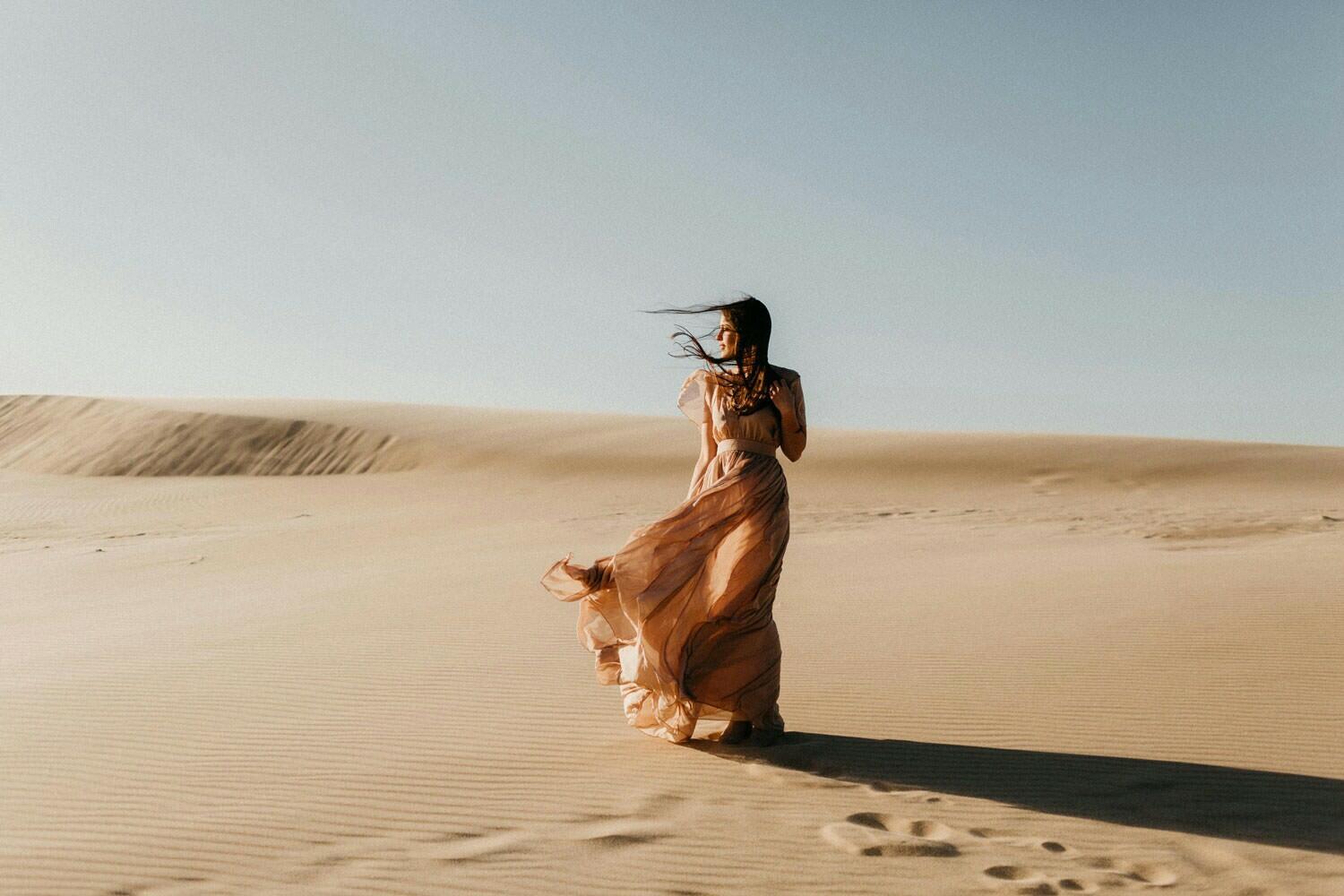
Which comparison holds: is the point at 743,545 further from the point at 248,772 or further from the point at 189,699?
the point at 189,699

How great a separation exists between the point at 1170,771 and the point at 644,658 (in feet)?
8.41

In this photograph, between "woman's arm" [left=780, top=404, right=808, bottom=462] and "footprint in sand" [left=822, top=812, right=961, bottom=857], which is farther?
"woman's arm" [left=780, top=404, right=808, bottom=462]

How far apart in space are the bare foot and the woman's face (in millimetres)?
1831

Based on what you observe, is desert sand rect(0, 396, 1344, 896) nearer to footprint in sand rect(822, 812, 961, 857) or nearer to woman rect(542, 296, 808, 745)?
footprint in sand rect(822, 812, 961, 857)

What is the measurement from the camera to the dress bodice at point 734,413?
19.1 ft

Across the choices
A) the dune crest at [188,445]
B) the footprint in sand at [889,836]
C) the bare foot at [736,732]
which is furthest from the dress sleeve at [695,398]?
the dune crest at [188,445]

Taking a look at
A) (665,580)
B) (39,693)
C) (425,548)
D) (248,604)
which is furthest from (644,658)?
(425,548)

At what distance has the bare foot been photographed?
5.85 metres

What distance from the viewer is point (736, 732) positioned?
586 centimetres

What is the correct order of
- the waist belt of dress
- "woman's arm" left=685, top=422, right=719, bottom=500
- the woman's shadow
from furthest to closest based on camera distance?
"woman's arm" left=685, top=422, right=719, bottom=500 → the waist belt of dress → the woman's shadow

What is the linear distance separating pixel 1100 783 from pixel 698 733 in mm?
1988

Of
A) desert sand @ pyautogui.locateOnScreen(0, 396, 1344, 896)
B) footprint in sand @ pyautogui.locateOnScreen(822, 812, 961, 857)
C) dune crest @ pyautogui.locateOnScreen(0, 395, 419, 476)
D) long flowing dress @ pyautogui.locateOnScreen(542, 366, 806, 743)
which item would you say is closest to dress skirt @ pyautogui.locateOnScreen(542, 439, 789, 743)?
long flowing dress @ pyautogui.locateOnScreen(542, 366, 806, 743)

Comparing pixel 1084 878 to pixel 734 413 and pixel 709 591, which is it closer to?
pixel 709 591

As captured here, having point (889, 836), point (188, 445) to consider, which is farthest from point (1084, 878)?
point (188, 445)
